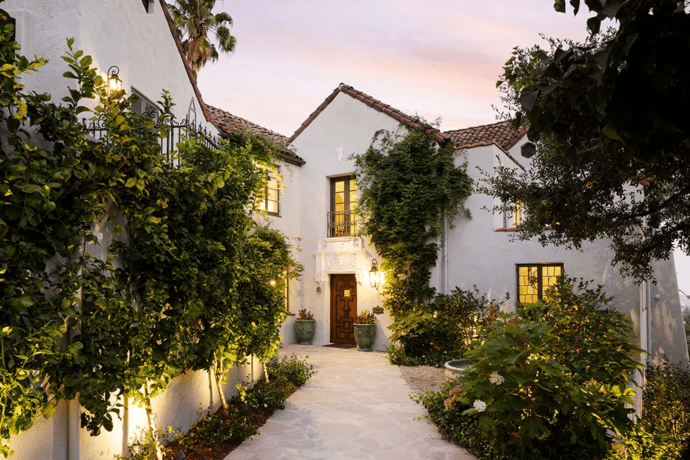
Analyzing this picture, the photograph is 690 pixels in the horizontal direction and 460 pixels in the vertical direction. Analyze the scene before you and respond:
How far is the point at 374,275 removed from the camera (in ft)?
42.7

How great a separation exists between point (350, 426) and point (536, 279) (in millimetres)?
6022

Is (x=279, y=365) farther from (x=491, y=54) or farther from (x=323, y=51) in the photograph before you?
(x=491, y=54)

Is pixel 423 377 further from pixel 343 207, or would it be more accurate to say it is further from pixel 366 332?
pixel 343 207

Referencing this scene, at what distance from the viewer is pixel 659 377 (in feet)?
29.0

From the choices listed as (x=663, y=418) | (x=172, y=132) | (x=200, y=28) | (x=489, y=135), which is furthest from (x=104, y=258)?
(x=200, y=28)

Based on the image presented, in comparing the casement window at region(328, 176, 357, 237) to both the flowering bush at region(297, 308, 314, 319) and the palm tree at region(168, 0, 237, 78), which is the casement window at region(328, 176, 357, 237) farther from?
the palm tree at region(168, 0, 237, 78)

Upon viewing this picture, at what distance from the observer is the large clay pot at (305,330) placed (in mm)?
14109

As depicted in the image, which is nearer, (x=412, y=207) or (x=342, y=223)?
(x=412, y=207)

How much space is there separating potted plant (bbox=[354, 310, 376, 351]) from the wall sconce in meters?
9.11

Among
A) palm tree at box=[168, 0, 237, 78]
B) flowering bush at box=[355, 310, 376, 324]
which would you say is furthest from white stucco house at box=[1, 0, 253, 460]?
palm tree at box=[168, 0, 237, 78]

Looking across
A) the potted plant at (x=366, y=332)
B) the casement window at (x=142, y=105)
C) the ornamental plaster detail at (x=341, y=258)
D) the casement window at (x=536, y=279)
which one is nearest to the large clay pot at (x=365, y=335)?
the potted plant at (x=366, y=332)

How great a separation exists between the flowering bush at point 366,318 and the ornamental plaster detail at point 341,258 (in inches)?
35.8

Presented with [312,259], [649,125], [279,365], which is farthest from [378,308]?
[649,125]

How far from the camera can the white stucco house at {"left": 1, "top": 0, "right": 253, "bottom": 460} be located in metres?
3.70
